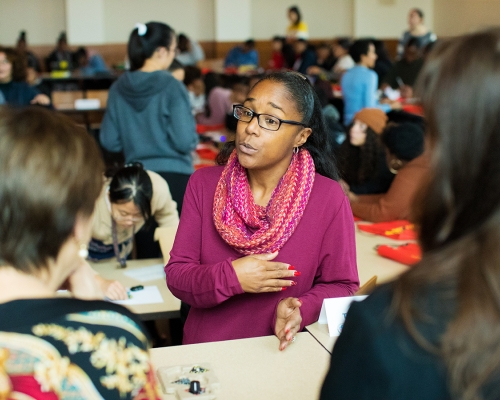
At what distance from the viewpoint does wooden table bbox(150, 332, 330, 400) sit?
5.45 feet

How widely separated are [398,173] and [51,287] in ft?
9.29

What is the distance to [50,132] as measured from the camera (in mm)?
996

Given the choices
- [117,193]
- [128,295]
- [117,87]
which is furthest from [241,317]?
[117,87]

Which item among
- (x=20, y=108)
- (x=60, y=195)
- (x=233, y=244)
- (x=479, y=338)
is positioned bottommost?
(x=233, y=244)

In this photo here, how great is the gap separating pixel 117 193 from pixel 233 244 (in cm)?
108

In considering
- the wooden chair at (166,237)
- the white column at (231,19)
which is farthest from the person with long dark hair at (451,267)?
the white column at (231,19)

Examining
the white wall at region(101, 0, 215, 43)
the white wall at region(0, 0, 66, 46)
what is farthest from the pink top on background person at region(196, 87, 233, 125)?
the white wall at region(0, 0, 66, 46)

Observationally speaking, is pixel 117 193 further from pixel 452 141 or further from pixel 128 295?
pixel 452 141

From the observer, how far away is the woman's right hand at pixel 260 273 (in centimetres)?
190

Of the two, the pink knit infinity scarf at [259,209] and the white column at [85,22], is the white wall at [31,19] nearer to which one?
the white column at [85,22]

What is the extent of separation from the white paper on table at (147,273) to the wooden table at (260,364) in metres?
1.09

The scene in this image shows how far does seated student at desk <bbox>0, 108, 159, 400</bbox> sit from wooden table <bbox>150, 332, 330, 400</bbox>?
0.67 m

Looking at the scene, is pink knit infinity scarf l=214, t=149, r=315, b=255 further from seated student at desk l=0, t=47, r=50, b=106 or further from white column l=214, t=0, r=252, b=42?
white column l=214, t=0, r=252, b=42

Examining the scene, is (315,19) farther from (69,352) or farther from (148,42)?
(69,352)
